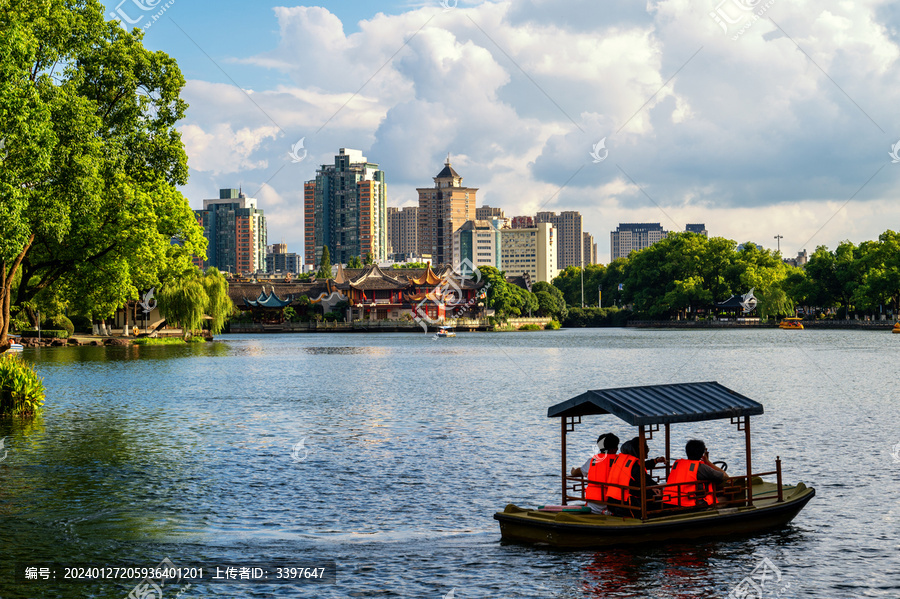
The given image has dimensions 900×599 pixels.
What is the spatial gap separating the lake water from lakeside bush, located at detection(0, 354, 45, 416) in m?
0.84

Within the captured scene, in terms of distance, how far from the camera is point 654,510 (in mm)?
13367

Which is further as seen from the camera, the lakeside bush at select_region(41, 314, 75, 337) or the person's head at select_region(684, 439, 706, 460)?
the lakeside bush at select_region(41, 314, 75, 337)

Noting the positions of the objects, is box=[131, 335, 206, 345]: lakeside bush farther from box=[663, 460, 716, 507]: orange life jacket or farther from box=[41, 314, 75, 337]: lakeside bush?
box=[663, 460, 716, 507]: orange life jacket

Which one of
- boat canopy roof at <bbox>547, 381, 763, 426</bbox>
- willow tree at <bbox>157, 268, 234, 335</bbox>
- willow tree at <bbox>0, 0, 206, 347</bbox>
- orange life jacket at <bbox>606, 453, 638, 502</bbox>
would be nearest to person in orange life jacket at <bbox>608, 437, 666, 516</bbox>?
orange life jacket at <bbox>606, 453, 638, 502</bbox>

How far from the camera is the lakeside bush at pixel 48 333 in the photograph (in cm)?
6788

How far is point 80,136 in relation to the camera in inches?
1148

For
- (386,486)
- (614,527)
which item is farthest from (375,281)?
(614,527)

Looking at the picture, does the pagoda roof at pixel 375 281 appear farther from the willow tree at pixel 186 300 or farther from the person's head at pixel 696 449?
the person's head at pixel 696 449

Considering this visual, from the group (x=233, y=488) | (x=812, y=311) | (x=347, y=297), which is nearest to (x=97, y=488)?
(x=233, y=488)

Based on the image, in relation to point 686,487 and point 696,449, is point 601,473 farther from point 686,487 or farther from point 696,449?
point 696,449

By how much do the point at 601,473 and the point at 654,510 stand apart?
974 millimetres

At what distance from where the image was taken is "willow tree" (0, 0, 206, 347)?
24672mm

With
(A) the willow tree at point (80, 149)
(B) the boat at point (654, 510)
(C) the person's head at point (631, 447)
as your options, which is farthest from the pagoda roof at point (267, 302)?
(C) the person's head at point (631, 447)

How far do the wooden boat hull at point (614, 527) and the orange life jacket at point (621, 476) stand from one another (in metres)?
0.38
